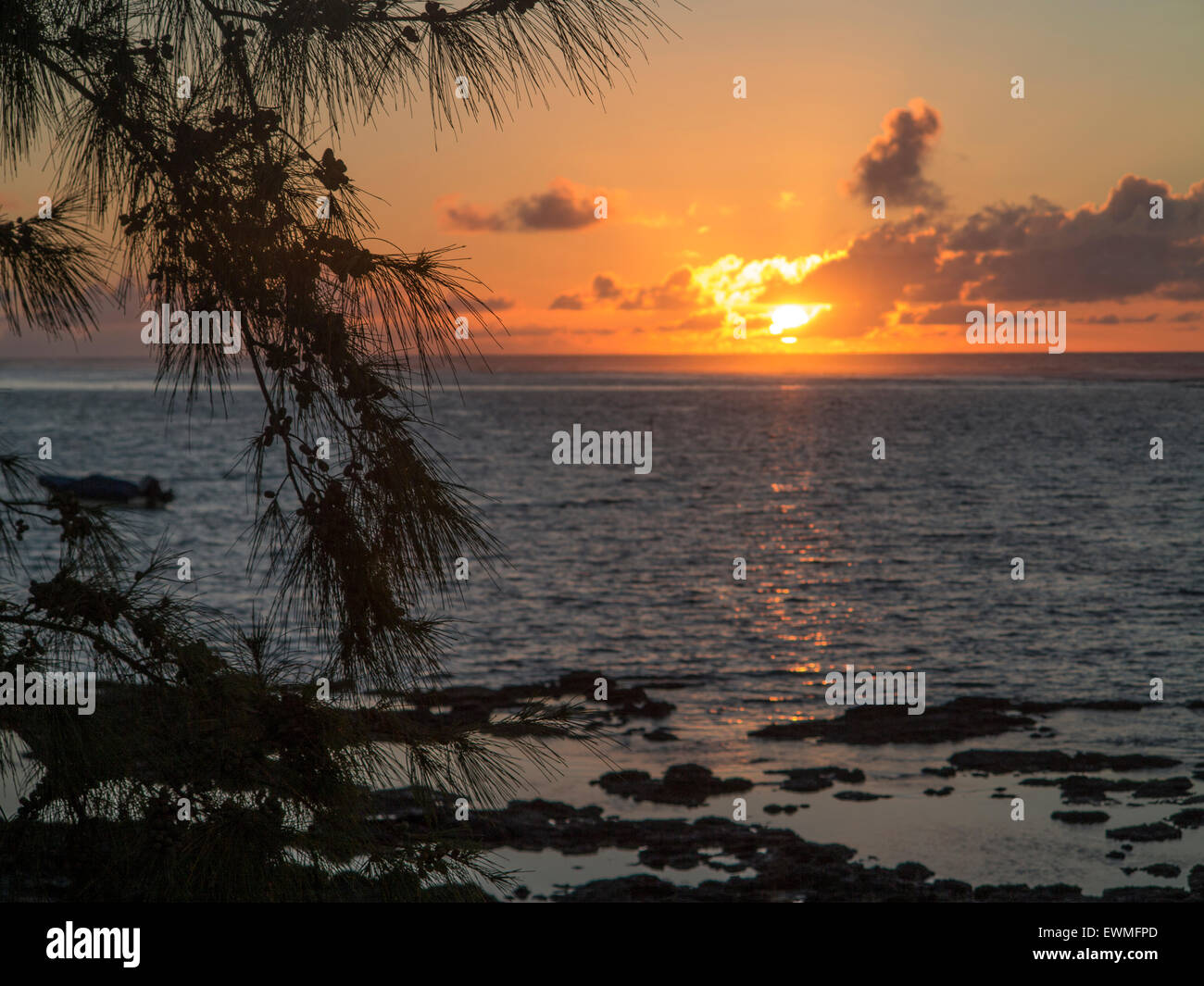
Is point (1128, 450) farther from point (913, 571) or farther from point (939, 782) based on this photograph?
point (939, 782)

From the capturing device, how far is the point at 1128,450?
8125 centimetres

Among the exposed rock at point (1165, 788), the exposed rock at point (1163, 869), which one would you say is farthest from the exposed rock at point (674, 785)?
the exposed rock at point (1165, 788)

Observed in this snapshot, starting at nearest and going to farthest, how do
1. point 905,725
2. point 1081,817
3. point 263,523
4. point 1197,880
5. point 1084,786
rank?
1. point 263,523
2. point 1197,880
3. point 1081,817
4. point 1084,786
5. point 905,725

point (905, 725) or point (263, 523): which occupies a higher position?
point (263, 523)

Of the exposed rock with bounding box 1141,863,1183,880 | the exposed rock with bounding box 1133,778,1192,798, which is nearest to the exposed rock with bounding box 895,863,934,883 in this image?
the exposed rock with bounding box 1141,863,1183,880

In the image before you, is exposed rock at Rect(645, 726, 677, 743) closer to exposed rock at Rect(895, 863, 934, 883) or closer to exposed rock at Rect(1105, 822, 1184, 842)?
exposed rock at Rect(895, 863, 934, 883)

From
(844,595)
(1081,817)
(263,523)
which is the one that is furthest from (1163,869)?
(844,595)

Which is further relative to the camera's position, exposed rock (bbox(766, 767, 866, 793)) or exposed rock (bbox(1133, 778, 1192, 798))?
exposed rock (bbox(766, 767, 866, 793))

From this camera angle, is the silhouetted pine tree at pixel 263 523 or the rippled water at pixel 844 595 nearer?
the silhouetted pine tree at pixel 263 523

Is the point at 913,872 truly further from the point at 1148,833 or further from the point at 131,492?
the point at 131,492

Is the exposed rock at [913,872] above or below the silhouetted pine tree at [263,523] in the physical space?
below

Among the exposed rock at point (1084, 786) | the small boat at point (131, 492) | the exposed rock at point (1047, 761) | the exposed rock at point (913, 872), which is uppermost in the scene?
the small boat at point (131, 492)

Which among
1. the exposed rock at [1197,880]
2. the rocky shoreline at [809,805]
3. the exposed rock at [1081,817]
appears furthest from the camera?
the exposed rock at [1081,817]

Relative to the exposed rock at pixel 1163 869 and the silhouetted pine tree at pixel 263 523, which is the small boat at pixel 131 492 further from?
the silhouetted pine tree at pixel 263 523
